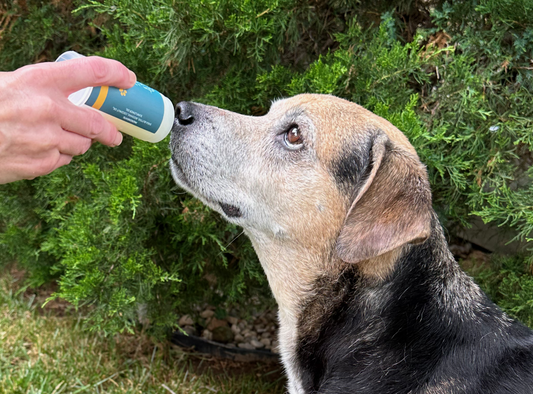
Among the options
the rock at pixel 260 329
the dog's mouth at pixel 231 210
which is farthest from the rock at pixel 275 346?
the dog's mouth at pixel 231 210

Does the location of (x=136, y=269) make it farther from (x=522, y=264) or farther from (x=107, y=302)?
(x=522, y=264)

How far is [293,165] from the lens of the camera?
9.37ft

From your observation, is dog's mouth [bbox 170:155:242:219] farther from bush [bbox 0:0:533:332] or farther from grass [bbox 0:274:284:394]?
grass [bbox 0:274:284:394]

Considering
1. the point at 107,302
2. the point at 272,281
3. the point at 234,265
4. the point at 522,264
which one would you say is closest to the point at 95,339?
the point at 107,302

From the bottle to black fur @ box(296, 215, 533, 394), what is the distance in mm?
1319

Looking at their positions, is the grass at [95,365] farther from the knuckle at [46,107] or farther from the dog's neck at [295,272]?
the knuckle at [46,107]

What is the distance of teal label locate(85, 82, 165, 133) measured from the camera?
2.59 m

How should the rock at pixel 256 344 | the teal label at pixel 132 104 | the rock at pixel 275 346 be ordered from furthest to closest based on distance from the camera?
the rock at pixel 256 344, the rock at pixel 275 346, the teal label at pixel 132 104

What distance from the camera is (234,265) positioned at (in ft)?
14.4

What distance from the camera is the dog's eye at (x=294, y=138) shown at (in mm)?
2885

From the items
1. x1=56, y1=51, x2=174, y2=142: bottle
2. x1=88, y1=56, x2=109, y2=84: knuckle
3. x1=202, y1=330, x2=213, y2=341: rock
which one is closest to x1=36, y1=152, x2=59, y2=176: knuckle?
Answer: x1=56, y1=51, x2=174, y2=142: bottle

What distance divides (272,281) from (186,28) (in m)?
1.90

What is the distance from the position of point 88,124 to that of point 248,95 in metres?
1.66

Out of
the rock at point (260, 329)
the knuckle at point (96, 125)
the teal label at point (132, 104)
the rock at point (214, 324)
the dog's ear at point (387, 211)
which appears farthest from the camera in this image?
the rock at point (260, 329)
